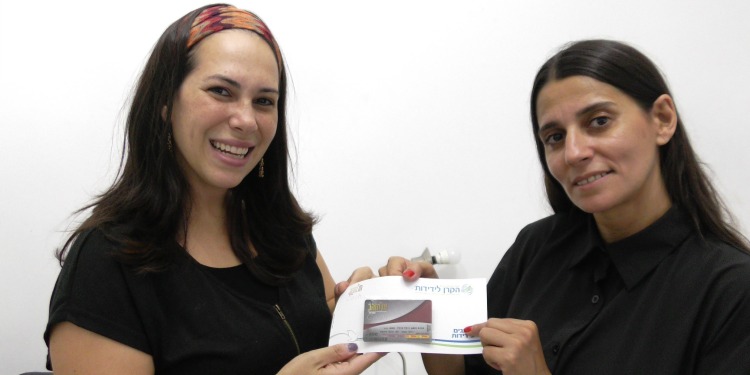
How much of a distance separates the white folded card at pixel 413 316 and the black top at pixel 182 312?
0.13 meters

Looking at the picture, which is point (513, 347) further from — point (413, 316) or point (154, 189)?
point (154, 189)

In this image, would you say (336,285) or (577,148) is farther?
(336,285)

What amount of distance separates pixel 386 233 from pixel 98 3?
1299 millimetres

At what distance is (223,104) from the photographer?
3.63 ft

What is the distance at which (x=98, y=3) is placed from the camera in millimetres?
1938

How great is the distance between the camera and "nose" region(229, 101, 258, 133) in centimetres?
112

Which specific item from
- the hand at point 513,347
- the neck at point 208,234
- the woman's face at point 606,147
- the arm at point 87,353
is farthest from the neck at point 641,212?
the arm at point 87,353

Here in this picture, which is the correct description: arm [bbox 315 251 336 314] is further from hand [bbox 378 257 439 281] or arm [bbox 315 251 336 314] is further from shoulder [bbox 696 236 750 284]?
shoulder [bbox 696 236 750 284]

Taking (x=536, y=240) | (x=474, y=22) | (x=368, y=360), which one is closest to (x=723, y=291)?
(x=536, y=240)

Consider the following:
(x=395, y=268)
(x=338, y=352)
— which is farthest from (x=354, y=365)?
(x=395, y=268)

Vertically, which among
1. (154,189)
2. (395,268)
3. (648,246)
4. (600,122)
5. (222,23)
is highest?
(222,23)

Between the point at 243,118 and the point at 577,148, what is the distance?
25.5 inches

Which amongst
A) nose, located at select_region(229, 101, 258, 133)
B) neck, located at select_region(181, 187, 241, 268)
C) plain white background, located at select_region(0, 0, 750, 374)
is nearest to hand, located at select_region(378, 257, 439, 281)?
neck, located at select_region(181, 187, 241, 268)

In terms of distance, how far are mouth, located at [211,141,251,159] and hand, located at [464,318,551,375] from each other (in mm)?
592
